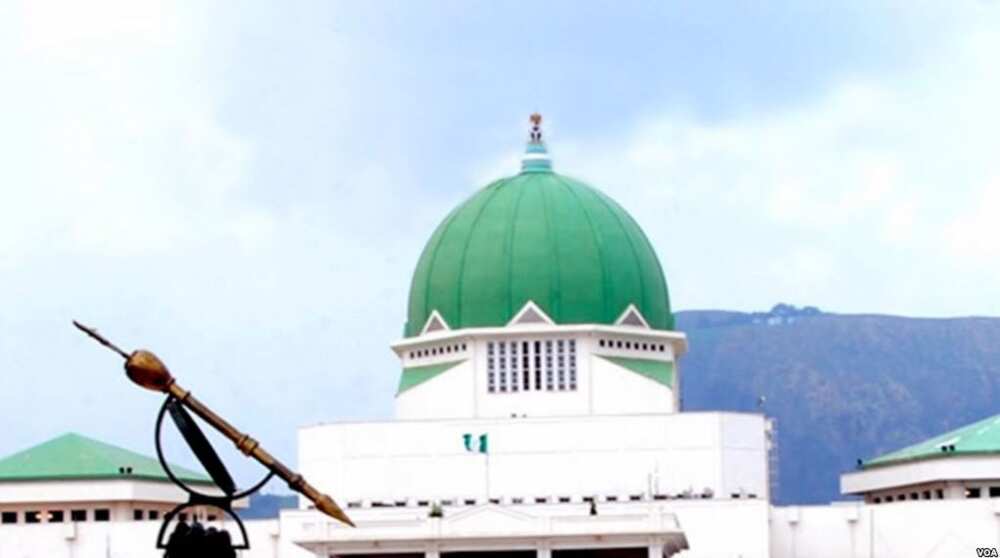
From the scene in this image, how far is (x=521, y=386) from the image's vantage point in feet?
295

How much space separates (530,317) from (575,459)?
524 centimetres

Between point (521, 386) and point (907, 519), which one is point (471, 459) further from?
point (907, 519)

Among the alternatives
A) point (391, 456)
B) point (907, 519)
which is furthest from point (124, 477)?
point (907, 519)

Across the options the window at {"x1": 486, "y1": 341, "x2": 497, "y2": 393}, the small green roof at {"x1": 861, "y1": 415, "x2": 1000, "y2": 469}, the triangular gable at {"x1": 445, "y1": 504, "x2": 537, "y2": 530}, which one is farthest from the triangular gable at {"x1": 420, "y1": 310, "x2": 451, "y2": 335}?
the small green roof at {"x1": 861, "y1": 415, "x2": 1000, "y2": 469}

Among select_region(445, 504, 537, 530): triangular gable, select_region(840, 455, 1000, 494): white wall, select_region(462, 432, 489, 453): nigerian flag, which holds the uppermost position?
select_region(462, 432, 489, 453): nigerian flag

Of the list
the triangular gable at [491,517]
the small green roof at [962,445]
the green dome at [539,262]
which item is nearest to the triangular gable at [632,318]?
the green dome at [539,262]

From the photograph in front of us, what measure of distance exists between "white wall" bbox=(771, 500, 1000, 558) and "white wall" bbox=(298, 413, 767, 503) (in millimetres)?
1758

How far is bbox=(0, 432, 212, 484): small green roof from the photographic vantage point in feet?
301

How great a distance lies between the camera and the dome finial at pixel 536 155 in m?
94.8

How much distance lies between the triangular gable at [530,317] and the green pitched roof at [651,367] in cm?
219

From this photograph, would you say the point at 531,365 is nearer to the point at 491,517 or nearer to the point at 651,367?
the point at 651,367

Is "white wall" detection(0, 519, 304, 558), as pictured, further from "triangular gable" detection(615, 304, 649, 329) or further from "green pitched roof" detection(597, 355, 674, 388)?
"triangular gable" detection(615, 304, 649, 329)

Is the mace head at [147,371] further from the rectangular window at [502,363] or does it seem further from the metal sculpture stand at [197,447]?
the rectangular window at [502,363]

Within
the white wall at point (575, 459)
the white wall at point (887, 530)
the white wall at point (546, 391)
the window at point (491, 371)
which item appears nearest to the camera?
the white wall at point (887, 530)
